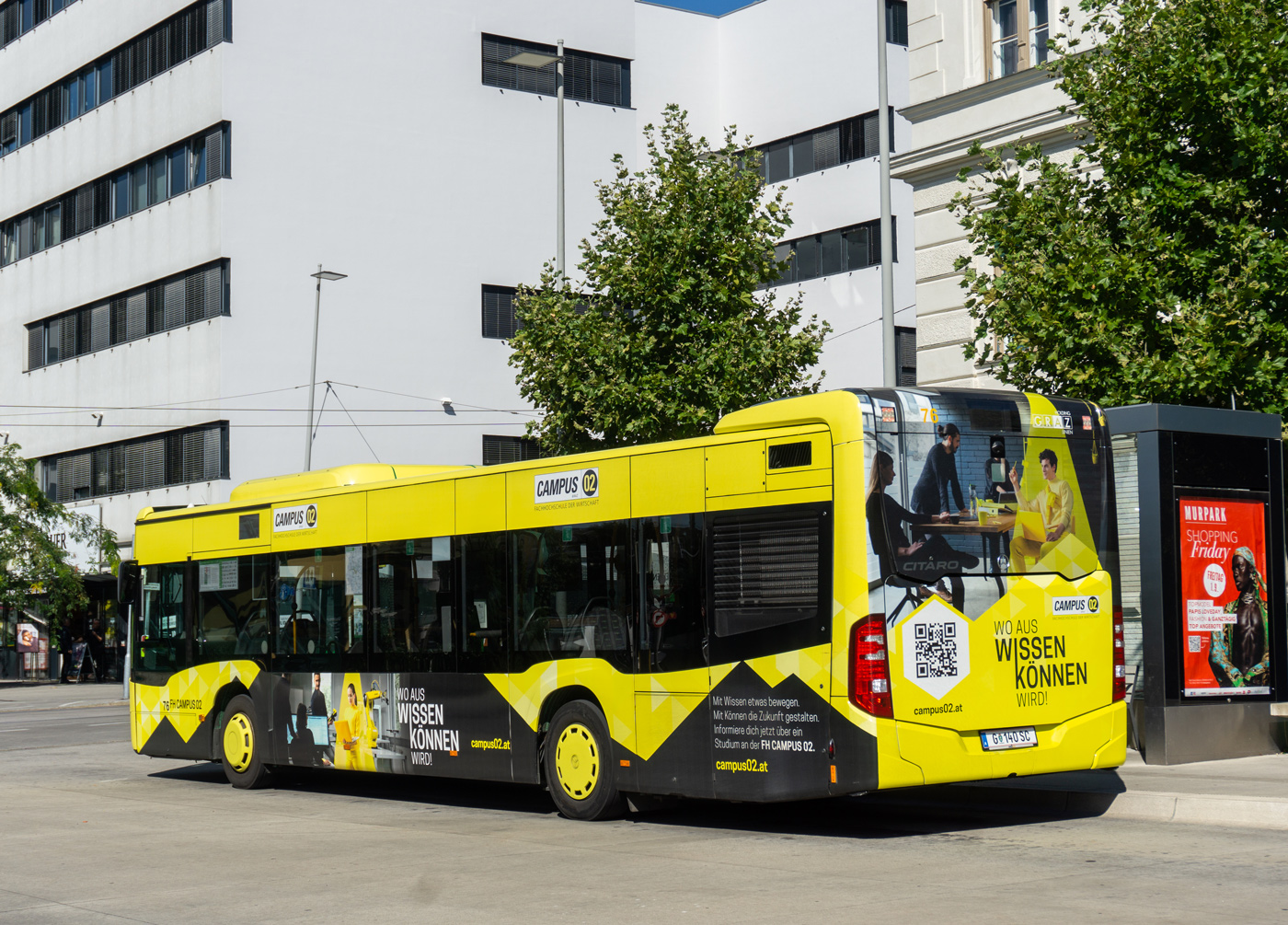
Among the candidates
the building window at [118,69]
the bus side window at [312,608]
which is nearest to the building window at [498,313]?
the building window at [118,69]

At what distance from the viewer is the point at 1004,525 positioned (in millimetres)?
10750

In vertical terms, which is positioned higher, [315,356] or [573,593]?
[315,356]

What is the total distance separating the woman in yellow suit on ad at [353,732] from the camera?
14.6 m

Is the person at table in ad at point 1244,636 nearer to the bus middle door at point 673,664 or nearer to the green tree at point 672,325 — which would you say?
the bus middle door at point 673,664

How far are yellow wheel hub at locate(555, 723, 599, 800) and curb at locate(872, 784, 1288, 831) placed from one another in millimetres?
2566

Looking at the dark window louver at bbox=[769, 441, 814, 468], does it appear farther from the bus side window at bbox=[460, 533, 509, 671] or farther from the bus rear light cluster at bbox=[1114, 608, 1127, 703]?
the bus side window at bbox=[460, 533, 509, 671]

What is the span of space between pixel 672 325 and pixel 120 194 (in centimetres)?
2964

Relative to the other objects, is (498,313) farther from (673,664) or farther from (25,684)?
(673,664)

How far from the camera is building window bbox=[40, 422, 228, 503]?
42.8 metres

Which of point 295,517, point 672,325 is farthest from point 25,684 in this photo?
point 295,517

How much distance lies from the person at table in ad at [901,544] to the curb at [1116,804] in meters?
2.30

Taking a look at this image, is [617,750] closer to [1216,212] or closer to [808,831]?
[808,831]

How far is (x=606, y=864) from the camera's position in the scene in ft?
32.3

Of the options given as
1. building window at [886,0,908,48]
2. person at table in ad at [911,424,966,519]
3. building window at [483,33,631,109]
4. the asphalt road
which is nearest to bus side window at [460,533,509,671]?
the asphalt road
